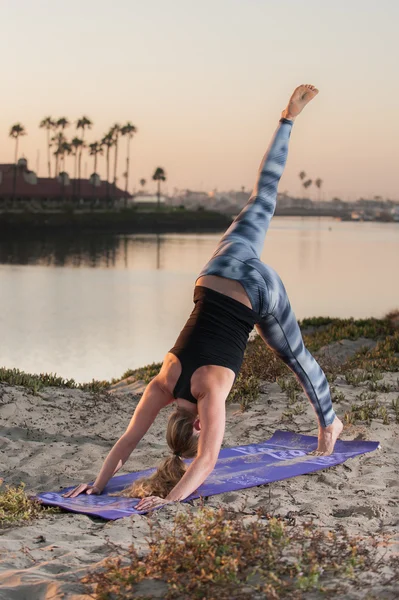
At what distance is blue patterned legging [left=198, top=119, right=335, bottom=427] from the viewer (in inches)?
244

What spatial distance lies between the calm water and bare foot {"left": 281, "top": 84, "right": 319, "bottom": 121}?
9.52m

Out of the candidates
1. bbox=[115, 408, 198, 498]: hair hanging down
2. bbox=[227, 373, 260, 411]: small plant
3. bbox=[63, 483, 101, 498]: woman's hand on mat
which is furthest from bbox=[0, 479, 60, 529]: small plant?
bbox=[227, 373, 260, 411]: small plant

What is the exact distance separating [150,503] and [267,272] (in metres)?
1.88

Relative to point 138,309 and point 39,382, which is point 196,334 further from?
point 138,309

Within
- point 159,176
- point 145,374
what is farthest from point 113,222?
point 145,374

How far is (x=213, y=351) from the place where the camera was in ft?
19.3

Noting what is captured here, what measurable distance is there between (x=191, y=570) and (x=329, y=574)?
0.62 m

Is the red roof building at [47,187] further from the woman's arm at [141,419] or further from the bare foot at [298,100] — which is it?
the woman's arm at [141,419]

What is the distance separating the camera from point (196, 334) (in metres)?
5.99

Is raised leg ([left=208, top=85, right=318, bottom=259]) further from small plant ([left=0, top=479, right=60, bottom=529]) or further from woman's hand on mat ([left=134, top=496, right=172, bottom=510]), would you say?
small plant ([left=0, top=479, right=60, bottom=529])

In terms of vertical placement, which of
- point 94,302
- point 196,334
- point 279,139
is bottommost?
point 94,302

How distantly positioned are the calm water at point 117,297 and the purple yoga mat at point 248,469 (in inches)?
330

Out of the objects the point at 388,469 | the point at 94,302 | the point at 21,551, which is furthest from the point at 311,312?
the point at 21,551

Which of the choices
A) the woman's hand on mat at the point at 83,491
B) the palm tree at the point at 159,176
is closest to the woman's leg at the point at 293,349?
the woman's hand on mat at the point at 83,491
